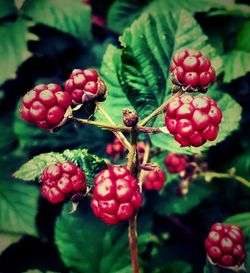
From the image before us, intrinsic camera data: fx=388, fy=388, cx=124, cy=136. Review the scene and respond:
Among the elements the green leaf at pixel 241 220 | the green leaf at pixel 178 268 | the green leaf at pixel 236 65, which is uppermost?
the green leaf at pixel 236 65

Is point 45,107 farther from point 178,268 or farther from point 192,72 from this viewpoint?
point 178,268

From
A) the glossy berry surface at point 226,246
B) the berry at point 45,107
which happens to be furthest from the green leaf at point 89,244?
the berry at point 45,107

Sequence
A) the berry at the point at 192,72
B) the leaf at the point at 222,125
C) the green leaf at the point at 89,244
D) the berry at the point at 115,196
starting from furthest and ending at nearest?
the green leaf at the point at 89,244, the leaf at the point at 222,125, the berry at the point at 192,72, the berry at the point at 115,196

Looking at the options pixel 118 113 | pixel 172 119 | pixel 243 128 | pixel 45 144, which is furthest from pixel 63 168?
pixel 243 128

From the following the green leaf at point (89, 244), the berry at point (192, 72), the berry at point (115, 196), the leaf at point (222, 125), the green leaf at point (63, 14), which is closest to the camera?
the berry at point (115, 196)

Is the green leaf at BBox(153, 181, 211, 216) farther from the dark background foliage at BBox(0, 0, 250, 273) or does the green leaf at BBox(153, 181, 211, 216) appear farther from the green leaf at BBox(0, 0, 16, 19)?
the green leaf at BBox(0, 0, 16, 19)

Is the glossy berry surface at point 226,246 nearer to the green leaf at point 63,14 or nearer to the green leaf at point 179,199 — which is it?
the green leaf at point 179,199

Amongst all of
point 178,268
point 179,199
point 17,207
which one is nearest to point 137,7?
point 179,199

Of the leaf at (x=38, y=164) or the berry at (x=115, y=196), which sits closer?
the berry at (x=115, y=196)
